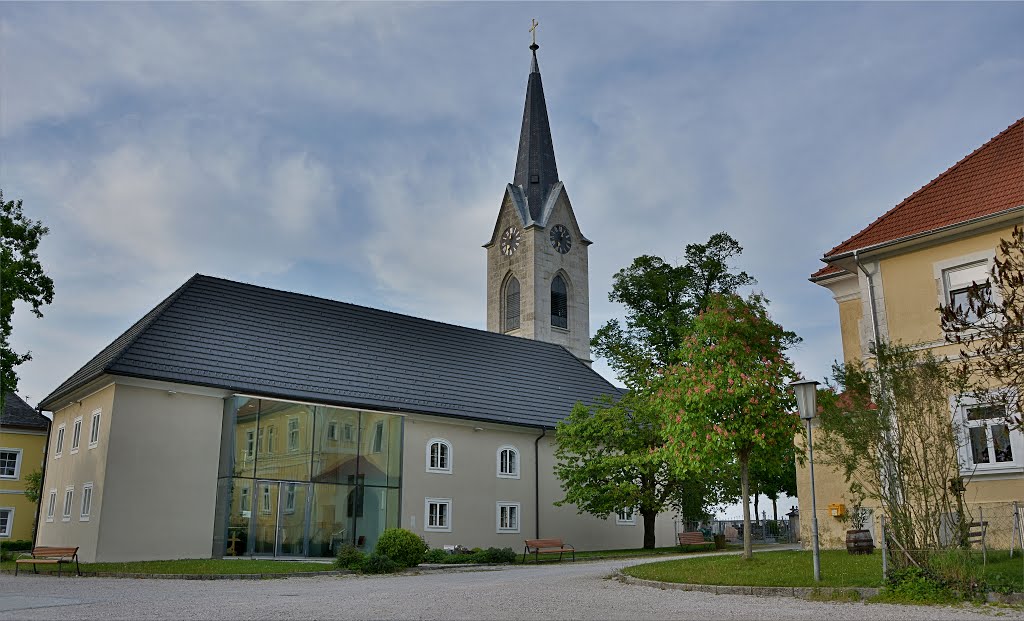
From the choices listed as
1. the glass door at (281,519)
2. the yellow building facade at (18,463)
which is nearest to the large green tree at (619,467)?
the glass door at (281,519)

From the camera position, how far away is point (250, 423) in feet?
91.1

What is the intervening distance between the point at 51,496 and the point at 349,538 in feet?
35.9

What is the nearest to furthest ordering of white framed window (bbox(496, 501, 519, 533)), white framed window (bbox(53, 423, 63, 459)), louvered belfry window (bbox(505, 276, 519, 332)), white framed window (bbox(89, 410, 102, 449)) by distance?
1. white framed window (bbox(89, 410, 102, 449))
2. white framed window (bbox(53, 423, 63, 459))
3. white framed window (bbox(496, 501, 519, 533))
4. louvered belfry window (bbox(505, 276, 519, 332))

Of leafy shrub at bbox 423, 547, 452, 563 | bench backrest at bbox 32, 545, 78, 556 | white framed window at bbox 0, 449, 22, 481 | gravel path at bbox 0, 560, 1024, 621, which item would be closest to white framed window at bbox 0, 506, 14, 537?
white framed window at bbox 0, 449, 22, 481

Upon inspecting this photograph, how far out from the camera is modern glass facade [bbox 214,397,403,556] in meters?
26.7

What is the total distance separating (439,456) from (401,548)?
31.6ft

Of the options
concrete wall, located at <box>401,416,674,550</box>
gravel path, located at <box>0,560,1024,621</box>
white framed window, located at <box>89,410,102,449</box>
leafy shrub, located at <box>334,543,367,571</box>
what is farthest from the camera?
concrete wall, located at <box>401,416,674,550</box>

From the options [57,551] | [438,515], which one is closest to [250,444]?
[57,551]

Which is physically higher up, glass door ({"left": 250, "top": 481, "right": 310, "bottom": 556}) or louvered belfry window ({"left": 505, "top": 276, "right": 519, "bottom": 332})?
louvered belfry window ({"left": 505, "top": 276, "right": 519, "bottom": 332})

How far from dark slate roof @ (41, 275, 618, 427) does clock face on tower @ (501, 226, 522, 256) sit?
18.6m

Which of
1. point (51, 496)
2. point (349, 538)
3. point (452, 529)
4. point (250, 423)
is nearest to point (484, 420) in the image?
point (452, 529)

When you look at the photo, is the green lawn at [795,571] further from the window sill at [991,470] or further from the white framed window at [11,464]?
the white framed window at [11,464]

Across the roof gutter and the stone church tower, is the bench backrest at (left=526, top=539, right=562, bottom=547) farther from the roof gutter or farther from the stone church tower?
the stone church tower

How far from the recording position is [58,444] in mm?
31297
